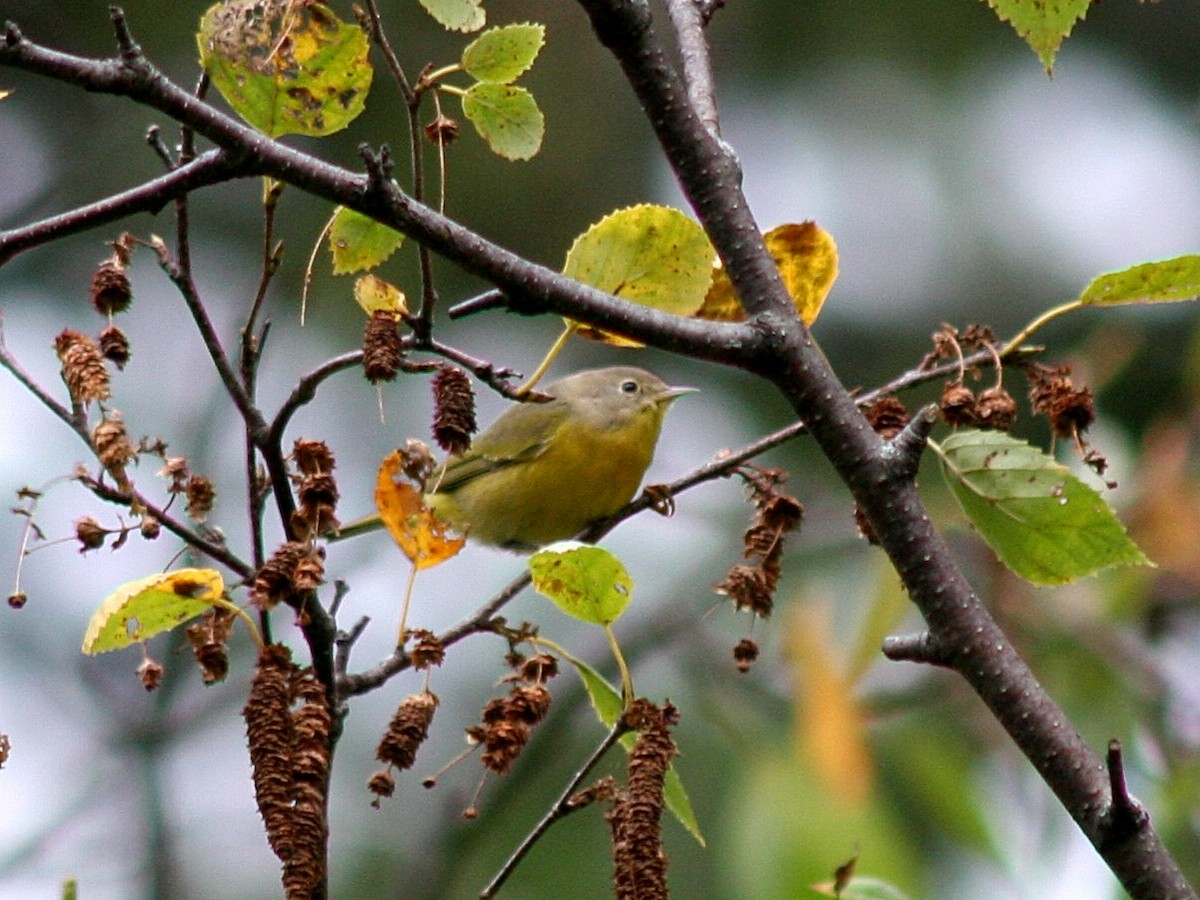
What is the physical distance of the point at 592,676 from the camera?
190 cm

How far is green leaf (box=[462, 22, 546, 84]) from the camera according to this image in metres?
1.78

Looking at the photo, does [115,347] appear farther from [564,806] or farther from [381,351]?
[564,806]

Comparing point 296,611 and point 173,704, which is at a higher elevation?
point 173,704

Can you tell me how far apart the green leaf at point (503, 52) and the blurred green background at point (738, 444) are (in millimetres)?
1406

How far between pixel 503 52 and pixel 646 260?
304mm

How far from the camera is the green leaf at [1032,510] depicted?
1674 millimetres

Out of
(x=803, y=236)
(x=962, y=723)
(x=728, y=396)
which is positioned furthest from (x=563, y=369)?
(x=803, y=236)

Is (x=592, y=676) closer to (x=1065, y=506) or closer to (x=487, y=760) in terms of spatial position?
(x=487, y=760)

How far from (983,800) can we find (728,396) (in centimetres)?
561

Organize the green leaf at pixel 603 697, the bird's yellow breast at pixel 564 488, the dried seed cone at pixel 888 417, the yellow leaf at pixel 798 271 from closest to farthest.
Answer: the green leaf at pixel 603 697 < the dried seed cone at pixel 888 417 < the yellow leaf at pixel 798 271 < the bird's yellow breast at pixel 564 488

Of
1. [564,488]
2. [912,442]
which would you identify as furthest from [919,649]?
[564,488]

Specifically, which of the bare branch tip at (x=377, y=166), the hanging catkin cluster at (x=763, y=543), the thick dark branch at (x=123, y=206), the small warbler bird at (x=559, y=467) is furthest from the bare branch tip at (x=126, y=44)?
the small warbler bird at (x=559, y=467)

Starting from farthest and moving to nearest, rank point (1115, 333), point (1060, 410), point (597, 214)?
1. point (597, 214)
2. point (1115, 333)
3. point (1060, 410)

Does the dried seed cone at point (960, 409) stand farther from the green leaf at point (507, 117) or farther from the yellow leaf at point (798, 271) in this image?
the green leaf at point (507, 117)
